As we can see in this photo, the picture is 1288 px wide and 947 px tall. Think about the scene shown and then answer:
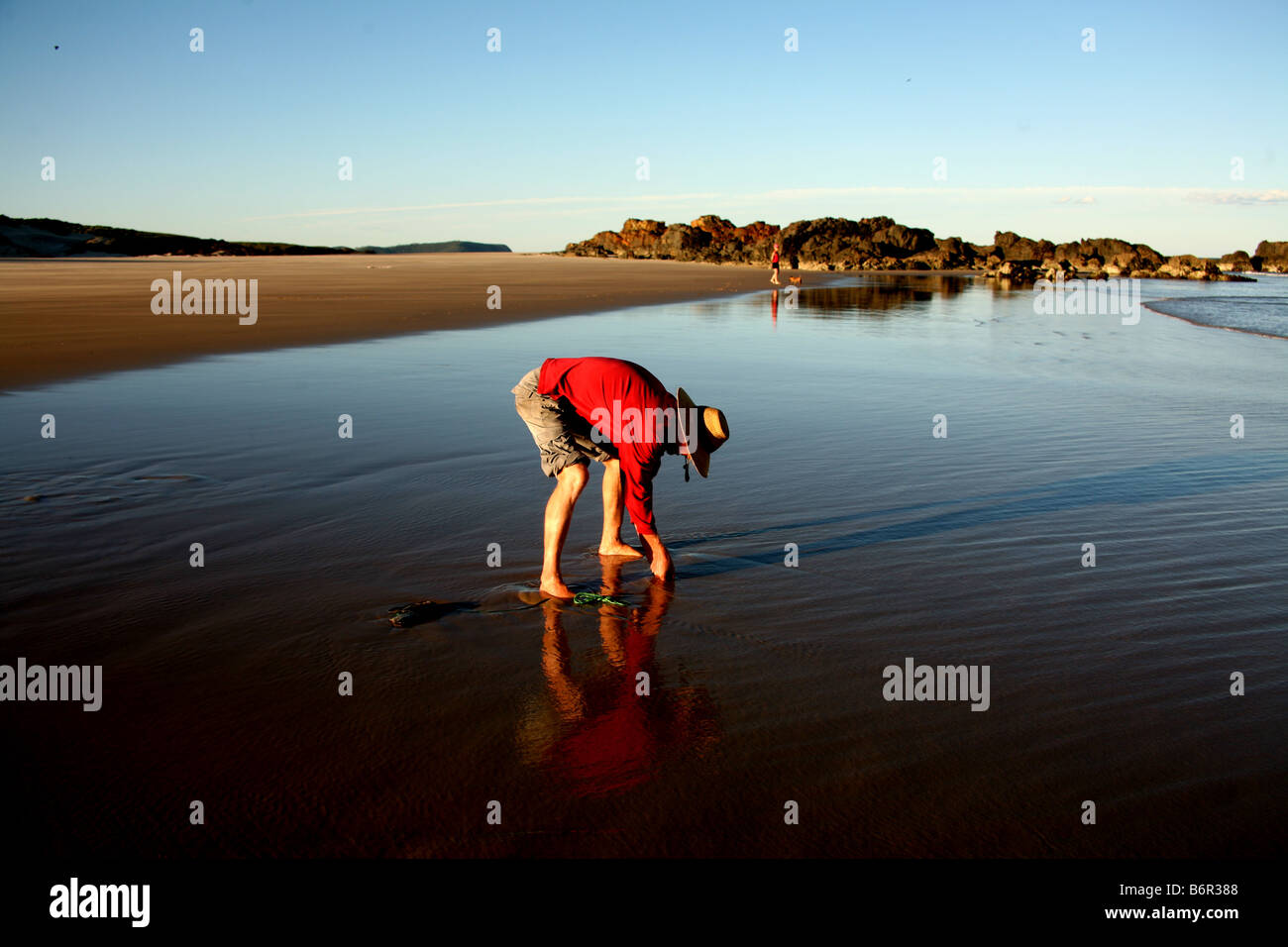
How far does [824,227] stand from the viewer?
4899 inches

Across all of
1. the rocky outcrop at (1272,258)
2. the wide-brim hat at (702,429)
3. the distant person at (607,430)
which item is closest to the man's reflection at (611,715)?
the distant person at (607,430)

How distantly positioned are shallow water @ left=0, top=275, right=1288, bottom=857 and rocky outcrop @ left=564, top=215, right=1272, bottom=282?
207ft

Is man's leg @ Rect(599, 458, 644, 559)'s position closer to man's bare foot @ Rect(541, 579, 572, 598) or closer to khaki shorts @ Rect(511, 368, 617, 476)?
khaki shorts @ Rect(511, 368, 617, 476)

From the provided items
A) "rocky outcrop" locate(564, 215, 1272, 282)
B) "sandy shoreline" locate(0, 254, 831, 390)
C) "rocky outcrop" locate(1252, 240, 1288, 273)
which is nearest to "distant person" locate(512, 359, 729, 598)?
"sandy shoreline" locate(0, 254, 831, 390)

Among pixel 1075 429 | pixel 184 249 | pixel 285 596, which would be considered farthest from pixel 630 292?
pixel 184 249

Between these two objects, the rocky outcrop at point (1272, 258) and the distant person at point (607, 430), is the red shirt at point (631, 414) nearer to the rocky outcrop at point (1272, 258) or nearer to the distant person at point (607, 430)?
the distant person at point (607, 430)

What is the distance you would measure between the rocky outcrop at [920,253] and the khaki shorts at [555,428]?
214ft

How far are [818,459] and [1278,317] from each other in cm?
2759

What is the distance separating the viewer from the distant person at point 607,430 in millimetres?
4895

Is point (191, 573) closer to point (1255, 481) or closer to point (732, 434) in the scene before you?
point (732, 434)

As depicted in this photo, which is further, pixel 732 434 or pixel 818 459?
pixel 732 434

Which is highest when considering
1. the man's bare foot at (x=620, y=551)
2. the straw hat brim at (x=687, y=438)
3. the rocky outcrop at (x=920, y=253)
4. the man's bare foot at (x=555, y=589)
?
the rocky outcrop at (x=920, y=253)

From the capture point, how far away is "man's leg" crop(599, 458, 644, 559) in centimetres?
549
